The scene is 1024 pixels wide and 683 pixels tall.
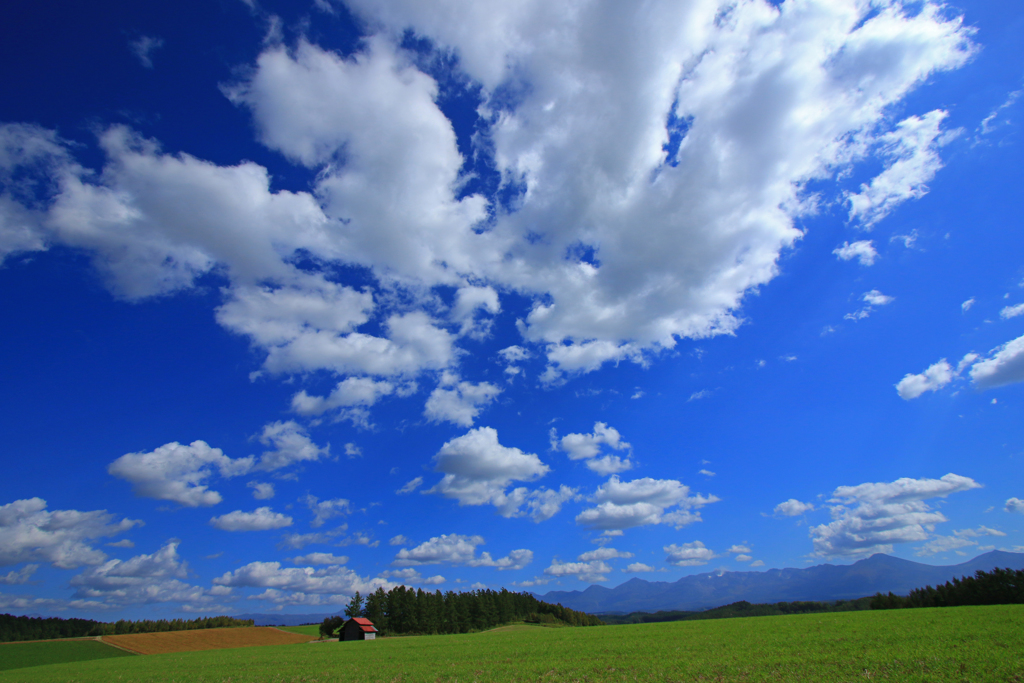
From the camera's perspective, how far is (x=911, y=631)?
2948 cm

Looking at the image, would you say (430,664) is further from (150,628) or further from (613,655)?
(150,628)

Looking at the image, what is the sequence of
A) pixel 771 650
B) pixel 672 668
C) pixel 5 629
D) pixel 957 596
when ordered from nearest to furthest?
pixel 672 668 → pixel 771 650 → pixel 957 596 → pixel 5 629

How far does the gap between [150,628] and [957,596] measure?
172309mm

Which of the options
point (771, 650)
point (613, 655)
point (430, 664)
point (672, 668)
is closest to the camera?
point (672, 668)

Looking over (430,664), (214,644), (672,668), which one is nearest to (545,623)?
(214,644)

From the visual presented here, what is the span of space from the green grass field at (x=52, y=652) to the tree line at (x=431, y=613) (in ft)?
Result: 125

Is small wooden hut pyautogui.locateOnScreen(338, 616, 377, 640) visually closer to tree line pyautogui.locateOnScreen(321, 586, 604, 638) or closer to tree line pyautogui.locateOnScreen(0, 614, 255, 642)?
tree line pyautogui.locateOnScreen(321, 586, 604, 638)

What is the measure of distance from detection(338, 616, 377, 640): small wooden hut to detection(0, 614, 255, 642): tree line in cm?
5292

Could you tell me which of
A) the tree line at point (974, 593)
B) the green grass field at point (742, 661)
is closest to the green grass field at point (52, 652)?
the green grass field at point (742, 661)

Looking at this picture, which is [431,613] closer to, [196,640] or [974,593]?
[196,640]

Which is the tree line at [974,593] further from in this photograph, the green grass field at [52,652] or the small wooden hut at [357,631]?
the green grass field at [52,652]

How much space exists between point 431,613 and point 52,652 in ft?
220

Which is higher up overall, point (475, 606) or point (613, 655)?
point (475, 606)

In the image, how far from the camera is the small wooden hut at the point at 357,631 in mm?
84375
